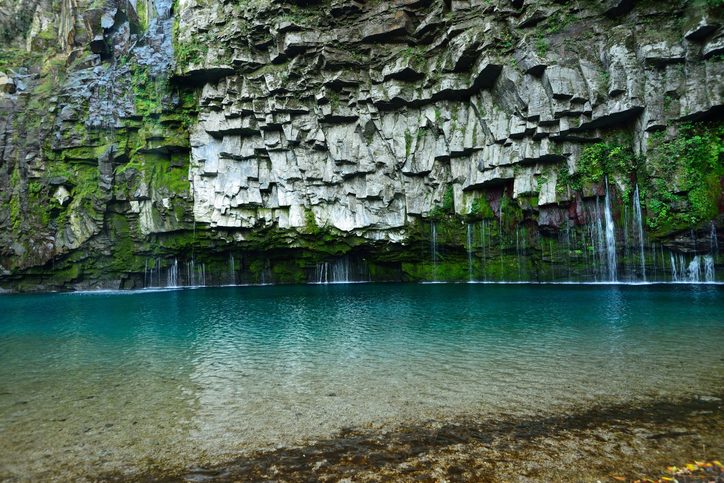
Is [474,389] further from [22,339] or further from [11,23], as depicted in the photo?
[11,23]

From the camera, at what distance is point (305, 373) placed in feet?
30.5

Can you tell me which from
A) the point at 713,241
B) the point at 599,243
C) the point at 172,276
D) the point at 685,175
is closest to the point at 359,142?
the point at 599,243

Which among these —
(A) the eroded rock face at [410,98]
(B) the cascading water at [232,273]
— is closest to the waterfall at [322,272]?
(A) the eroded rock face at [410,98]

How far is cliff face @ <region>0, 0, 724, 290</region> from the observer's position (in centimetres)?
2345

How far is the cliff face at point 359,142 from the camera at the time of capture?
23.5 metres

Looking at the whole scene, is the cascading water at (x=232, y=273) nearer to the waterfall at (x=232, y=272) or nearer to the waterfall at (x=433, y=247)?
the waterfall at (x=232, y=272)

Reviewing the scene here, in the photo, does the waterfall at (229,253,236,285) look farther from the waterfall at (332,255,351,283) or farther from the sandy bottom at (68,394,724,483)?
the sandy bottom at (68,394,724,483)

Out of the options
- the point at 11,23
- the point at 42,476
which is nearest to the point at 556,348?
the point at 42,476

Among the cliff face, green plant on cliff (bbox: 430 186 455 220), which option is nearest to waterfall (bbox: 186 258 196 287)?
the cliff face

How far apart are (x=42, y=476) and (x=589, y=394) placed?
7.96m

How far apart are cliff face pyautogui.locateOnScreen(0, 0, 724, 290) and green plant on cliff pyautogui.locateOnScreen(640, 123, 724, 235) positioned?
0.31 feet

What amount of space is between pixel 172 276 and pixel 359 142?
62.7ft

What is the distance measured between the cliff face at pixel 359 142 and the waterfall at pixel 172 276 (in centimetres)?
29

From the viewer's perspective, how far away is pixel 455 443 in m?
5.77
